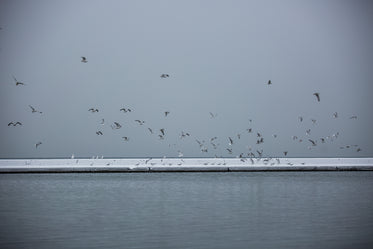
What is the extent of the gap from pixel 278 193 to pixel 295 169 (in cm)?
3156

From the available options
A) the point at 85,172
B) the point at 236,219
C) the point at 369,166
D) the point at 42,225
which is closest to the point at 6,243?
the point at 42,225

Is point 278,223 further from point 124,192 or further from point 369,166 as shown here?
point 369,166

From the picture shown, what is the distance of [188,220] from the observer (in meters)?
20.0

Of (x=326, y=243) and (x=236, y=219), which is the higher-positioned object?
(x=236, y=219)

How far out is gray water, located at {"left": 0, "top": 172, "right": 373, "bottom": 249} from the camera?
15.9 m

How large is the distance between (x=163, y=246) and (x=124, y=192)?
1749 cm

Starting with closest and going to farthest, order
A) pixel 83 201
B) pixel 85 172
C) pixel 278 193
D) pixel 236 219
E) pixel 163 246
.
Result: pixel 163 246
pixel 236 219
pixel 83 201
pixel 278 193
pixel 85 172

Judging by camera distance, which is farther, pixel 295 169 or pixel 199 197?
pixel 295 169

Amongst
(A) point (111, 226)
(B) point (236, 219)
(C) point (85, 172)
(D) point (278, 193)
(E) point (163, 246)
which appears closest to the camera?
(E) point (163, 246)

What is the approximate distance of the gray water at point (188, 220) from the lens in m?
15.9

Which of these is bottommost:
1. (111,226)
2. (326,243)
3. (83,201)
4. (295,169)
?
(326,243)

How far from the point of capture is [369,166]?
62.9 metres

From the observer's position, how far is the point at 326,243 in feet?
50.5

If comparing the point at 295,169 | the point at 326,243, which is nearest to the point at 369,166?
the point at 295,169
